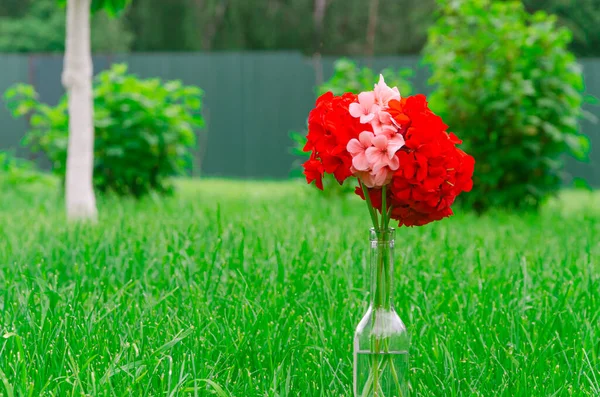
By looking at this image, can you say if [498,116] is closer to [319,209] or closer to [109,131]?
[319,209]

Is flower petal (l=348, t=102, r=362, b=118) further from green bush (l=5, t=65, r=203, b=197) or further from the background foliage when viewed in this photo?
the background foliage

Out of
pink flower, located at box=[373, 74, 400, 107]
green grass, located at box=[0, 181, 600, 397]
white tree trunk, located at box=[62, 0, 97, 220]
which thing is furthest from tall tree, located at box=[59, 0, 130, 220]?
pink flower, located at box=[373, 74, 400, 107]

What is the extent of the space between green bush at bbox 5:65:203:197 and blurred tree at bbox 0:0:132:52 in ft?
47.3

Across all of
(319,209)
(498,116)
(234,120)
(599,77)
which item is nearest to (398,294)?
(319,209)

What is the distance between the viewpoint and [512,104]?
5.19 m

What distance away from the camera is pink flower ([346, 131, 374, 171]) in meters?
1.39

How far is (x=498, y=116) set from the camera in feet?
17.1

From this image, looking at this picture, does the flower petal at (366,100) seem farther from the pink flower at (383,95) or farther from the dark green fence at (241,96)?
the dark green fence at (241,96)

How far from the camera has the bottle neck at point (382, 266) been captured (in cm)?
150

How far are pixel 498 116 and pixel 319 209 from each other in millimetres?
1482

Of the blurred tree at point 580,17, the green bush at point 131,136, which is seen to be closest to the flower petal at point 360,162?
the green bush at point 131,136

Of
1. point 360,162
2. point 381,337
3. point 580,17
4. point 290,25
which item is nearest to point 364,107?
point 360,162

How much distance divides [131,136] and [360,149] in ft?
14.2

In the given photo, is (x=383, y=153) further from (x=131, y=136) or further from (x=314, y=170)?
(x=131, y=136)
